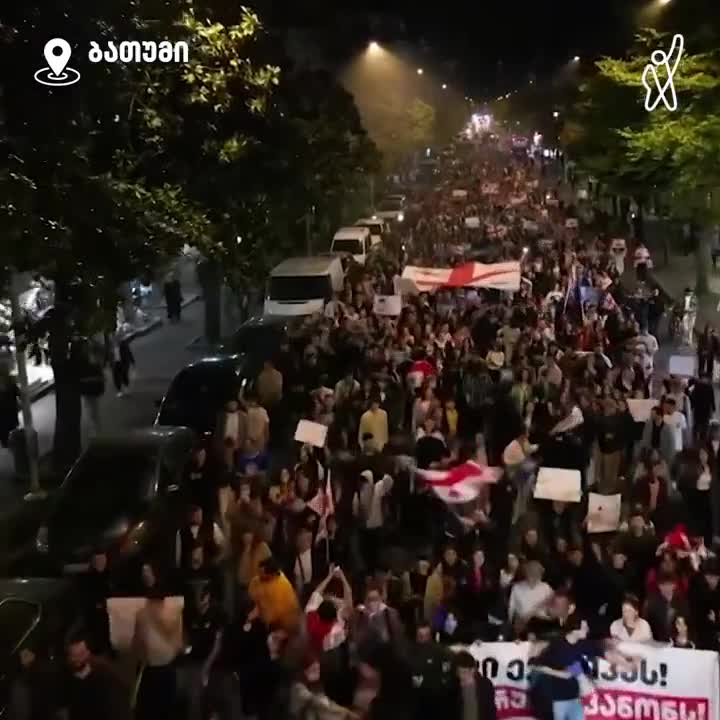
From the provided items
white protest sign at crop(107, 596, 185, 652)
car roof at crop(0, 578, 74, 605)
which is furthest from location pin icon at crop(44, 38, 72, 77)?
white protest sign at crop(107, 596, 185, 652)

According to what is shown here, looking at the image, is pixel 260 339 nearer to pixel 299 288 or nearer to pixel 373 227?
pixel 299 288

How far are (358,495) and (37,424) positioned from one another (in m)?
11.6

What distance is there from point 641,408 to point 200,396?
7.28m

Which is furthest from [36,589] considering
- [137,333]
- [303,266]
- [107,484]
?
[137,333]

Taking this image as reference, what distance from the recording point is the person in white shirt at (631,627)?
811 centimetres

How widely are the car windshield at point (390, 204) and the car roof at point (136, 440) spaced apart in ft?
111

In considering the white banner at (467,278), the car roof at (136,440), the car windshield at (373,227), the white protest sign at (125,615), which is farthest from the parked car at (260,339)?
the car windshield at (373,227)

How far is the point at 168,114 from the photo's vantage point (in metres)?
16.2

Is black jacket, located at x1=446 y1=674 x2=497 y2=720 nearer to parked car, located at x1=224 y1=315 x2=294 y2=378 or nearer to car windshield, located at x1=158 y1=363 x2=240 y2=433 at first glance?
car windshield, located at x1=158 y1=363 x2=240 y2=433

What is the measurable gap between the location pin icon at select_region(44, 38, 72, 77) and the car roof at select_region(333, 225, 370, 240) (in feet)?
75.0

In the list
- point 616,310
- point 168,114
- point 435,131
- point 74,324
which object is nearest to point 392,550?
point 74,324

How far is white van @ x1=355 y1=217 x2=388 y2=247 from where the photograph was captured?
124ft

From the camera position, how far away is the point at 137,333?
31.9m

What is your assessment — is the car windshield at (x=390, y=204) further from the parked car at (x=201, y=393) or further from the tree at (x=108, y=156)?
the tree at (x=108, y=156)
